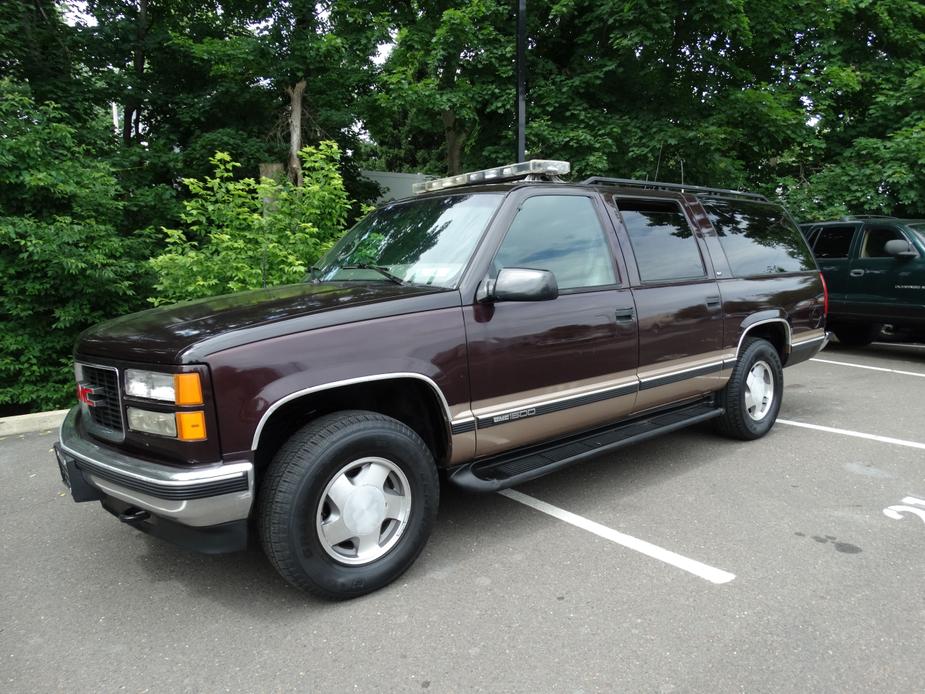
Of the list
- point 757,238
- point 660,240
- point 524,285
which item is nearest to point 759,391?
point 757,238

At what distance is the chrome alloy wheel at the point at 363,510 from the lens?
9.30ft

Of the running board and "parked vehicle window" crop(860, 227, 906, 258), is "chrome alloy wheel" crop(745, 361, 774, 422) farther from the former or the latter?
"parked vehicle window" crop(860, 227, 906, 258)

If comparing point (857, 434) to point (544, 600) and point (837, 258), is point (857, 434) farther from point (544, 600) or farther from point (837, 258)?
point (837, 258)

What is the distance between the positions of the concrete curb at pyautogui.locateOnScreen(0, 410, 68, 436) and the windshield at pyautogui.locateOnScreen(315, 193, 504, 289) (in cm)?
372

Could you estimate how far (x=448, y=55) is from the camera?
425 inches

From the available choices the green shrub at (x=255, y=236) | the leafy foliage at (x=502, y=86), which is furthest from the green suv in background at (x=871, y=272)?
the green shrub at (x=255, y=236)

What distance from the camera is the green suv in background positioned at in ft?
28.8

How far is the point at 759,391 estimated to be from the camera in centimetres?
518

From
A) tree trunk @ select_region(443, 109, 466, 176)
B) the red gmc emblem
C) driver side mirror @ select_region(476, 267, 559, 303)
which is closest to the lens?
the red gmc emblem

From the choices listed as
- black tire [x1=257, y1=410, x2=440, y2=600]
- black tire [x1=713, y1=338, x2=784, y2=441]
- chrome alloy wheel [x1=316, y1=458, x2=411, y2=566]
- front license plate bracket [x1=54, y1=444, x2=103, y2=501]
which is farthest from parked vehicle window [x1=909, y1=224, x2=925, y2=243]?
front license plate bracket [x1=54, y1=444, x2=103, y2=501]

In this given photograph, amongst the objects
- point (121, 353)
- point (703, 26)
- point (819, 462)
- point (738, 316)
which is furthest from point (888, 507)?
A: point (703, 26)

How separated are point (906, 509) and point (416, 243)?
334 cm

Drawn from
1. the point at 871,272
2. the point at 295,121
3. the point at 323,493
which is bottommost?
the point at 323,493

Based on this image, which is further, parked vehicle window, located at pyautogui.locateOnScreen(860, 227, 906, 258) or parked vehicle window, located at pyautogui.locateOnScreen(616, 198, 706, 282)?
parked vehicle window, located at pyautogui.locateOnScreen(860, 227, 906, 258)
